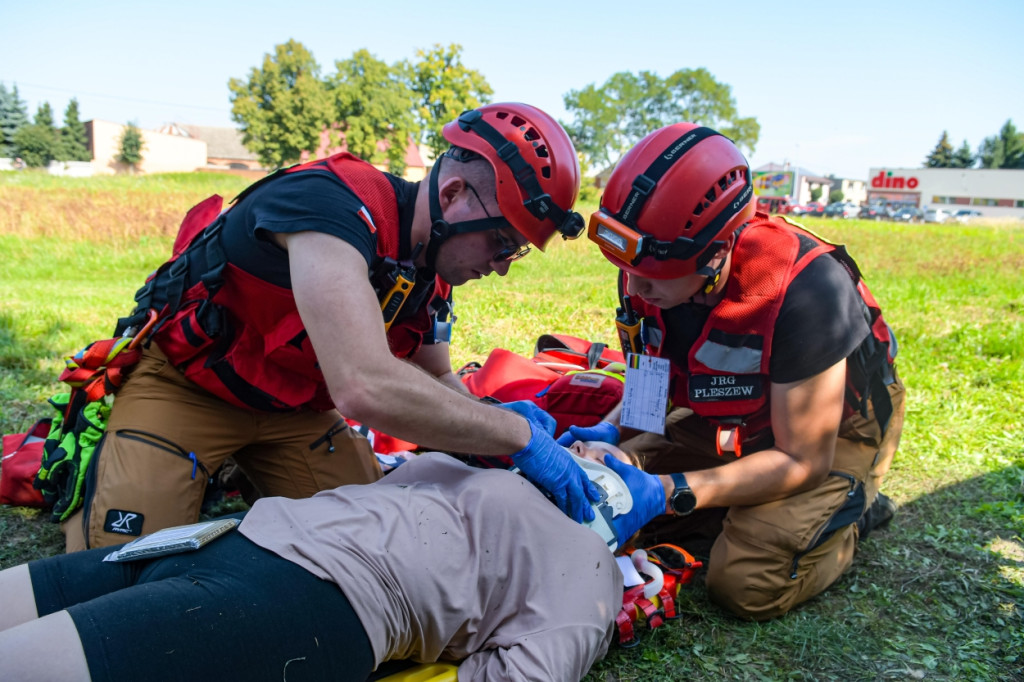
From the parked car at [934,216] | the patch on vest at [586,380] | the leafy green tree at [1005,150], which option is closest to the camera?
the patch on vest at [586,380]

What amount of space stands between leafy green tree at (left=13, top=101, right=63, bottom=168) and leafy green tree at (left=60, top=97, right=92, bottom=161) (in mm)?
1319

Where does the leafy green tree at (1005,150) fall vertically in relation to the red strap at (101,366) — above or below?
above

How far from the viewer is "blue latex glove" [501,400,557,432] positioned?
9.24ft

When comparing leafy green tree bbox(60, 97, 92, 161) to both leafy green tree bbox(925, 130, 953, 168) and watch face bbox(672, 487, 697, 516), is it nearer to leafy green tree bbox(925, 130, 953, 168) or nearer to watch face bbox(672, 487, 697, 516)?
watch face bbox(672, 487, 697, 516)

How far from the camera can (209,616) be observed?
1609 mm

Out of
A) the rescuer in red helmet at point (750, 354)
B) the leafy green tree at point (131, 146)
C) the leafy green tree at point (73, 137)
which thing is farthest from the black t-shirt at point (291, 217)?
the leafy green tree at point (131, 146)

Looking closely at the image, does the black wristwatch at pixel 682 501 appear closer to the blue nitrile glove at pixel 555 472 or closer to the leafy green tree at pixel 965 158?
the blue nitrile glove at pixel 555 472

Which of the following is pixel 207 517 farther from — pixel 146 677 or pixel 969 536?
pixel 969 536

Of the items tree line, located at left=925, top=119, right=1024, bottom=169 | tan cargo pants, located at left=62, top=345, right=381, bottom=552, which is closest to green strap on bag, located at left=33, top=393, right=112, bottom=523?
tan cargo pants, located at left=62, top=345, right=381, bottom=552

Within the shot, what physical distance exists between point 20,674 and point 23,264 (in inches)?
479

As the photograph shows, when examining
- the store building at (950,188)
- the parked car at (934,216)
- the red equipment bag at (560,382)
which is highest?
the store building at (950,188)

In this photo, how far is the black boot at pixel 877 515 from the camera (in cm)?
Result: 354

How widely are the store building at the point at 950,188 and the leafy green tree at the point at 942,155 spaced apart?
55.7ft

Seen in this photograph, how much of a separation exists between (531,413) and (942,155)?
339 ft
